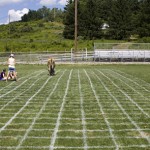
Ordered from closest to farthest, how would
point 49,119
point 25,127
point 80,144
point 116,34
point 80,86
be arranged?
point 80,144
point 25,127
point 49,119
point 80,86
point 116,34

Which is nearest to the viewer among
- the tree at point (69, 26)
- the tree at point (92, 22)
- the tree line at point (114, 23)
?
the tree line at point (114, 23)

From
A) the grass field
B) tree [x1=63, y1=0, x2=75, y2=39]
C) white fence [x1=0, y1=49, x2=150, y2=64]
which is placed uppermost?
tree [x1=63, y1=0, x2=75, y2=39]

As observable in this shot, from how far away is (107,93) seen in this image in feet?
49.8

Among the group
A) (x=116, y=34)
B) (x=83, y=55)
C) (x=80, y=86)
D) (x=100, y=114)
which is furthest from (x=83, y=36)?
(x=100, y=114)

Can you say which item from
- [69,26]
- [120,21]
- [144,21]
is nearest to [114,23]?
[120,21]

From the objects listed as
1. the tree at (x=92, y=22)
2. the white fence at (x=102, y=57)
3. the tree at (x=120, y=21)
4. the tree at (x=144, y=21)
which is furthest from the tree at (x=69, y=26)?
the white fence at (x=102, y=57)

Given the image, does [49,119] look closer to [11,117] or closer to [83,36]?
[11,117]

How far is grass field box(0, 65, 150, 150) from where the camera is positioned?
812cm

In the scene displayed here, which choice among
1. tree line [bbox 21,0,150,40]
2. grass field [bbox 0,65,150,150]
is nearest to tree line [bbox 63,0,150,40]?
tree line [bbox 21,0,150,40]

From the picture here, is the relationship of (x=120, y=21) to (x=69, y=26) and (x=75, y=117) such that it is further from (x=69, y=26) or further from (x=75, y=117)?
(x=75, y=117)

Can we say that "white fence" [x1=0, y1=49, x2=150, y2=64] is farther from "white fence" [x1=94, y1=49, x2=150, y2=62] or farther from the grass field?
the grass field

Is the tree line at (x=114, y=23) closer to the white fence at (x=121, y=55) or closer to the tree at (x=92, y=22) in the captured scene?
the tree at (x=92, y=22)

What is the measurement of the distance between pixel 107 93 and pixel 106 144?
7.24m

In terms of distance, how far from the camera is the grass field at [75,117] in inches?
320
